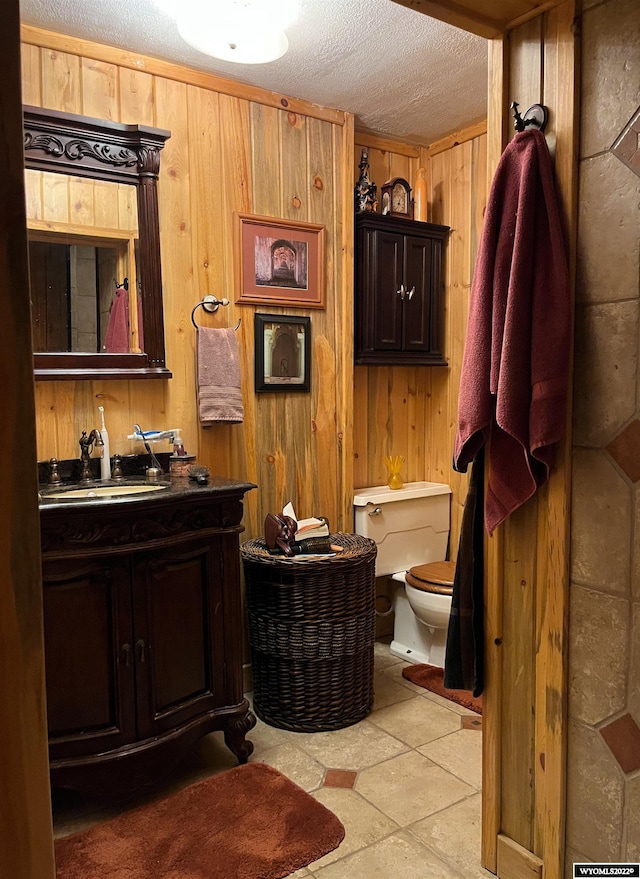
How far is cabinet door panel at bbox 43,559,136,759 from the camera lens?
1.90 m

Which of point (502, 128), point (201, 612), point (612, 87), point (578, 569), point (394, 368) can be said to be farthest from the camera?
point (394, 368)

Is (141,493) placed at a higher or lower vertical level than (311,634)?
higher

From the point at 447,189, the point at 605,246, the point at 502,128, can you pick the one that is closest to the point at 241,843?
the point at 605,246

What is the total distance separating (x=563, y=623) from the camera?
1.51 metres

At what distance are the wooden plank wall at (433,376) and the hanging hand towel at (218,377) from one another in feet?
2.87

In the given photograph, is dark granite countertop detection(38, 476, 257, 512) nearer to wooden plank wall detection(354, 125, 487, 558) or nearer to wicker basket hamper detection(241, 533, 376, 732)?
wicker basket hamper detection(241, 533, 376, 732)

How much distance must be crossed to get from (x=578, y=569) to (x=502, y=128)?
1.08 m

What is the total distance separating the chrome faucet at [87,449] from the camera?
7.80 feet

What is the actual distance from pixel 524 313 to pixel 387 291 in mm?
1807

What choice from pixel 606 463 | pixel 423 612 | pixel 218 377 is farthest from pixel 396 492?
pixel 606 463

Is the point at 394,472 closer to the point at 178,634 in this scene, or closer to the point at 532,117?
the point at 178,634

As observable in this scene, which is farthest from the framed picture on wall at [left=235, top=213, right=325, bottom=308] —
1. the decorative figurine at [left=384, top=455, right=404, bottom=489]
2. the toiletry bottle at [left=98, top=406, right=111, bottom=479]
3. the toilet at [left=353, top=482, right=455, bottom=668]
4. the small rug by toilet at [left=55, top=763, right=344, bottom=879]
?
the small rug by toilet at [left=55, top=763, right=344, bottom=879]

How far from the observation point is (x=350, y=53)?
2467 mm

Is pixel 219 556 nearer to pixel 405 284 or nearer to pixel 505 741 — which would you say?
pixel 505 741
